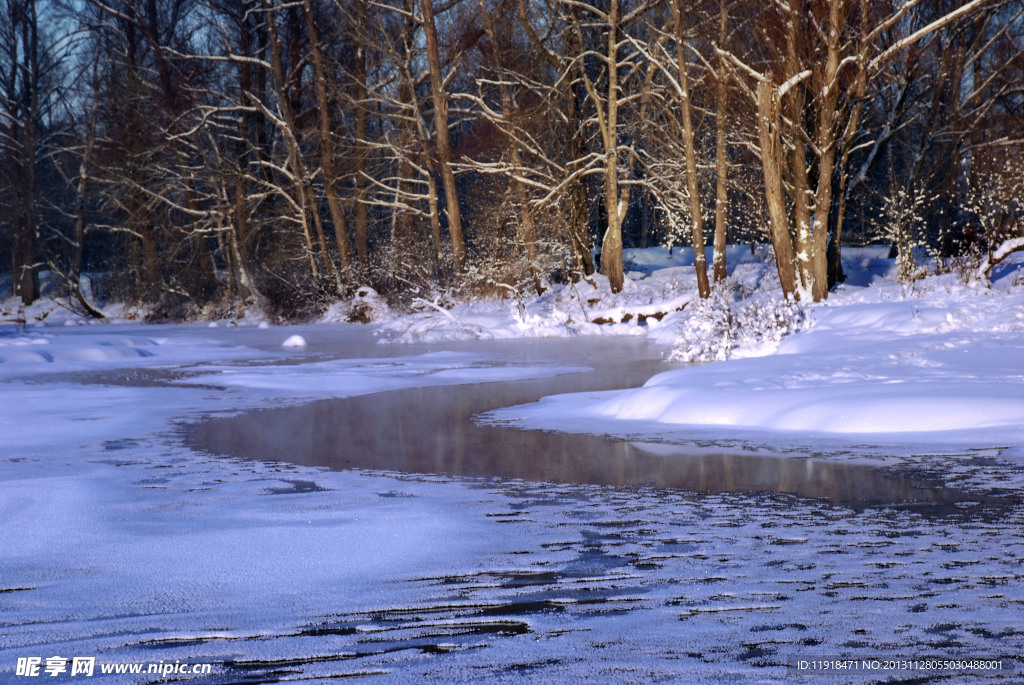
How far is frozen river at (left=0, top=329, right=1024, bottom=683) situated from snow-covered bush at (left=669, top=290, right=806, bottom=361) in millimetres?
6857

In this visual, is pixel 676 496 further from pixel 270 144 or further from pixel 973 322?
pixel 270 144

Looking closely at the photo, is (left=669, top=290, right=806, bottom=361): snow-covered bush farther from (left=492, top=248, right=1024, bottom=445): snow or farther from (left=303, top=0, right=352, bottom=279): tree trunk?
(left=303, top=0, right=352, bottom=279): tree trunk

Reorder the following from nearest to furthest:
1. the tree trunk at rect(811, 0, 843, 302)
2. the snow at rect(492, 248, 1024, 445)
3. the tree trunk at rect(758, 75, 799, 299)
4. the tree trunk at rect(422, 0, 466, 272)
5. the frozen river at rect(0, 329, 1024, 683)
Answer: the frozen river at rect(0, 329, 1024, 683)
the snow at rect(492, 248, 1024, 445)
the tree trunk at rect(811, 0, 843, 302)
the tree trunk at rect(758, 75, 799, 299)
the tree trunk at rect(422, 0, 466, 272)

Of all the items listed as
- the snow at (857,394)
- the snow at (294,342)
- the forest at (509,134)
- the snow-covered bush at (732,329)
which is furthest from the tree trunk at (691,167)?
the snow at (857,394)

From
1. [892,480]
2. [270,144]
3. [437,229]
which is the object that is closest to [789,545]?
[892,480]

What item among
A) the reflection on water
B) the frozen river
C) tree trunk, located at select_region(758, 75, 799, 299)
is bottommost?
the reflection on water

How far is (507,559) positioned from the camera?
453 cm

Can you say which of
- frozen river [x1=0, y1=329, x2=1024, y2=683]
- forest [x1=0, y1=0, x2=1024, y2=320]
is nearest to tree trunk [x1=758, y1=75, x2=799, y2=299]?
forest [x1=0, y1=0, x2=1024, y2=320]

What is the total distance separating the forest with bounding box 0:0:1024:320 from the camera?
21062 mm

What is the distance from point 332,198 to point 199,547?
2696cm

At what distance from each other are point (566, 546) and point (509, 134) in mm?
22039

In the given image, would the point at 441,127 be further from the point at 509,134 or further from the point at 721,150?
the point at 721,150

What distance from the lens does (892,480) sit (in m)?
6.23

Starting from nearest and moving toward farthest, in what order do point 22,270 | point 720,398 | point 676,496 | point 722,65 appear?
1. point 676,496
2. point 720,398
3. point 722,65
4. point 22,270
